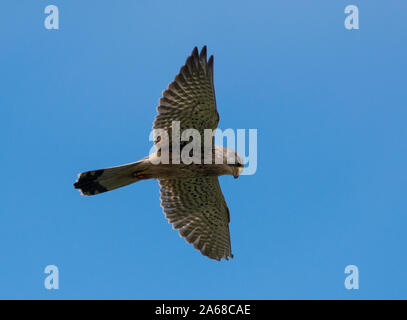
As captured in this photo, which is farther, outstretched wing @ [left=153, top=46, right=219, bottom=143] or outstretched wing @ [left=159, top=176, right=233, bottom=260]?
outstretched wing @ [left=159, top=176, right=233, bottom=260]

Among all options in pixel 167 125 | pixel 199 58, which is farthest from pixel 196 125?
pixel 199 58

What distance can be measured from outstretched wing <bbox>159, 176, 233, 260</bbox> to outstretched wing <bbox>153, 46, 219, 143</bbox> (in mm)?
1246

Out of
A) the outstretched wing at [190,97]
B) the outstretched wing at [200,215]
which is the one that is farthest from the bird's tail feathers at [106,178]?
the outstretched wing at [200,215]

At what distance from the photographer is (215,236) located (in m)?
9.31

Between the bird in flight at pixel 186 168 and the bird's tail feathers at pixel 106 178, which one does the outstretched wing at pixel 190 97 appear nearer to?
the bird in flight at pixel 186 168

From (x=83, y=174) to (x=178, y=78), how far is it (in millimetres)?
1954

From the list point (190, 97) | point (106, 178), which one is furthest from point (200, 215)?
point (190, 97)

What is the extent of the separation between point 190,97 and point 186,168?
110cm

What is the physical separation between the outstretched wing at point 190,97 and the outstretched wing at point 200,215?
125cm

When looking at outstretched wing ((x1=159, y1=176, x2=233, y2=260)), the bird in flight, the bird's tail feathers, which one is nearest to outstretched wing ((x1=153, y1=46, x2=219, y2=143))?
the bird in flight

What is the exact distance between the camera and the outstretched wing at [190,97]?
8.00m

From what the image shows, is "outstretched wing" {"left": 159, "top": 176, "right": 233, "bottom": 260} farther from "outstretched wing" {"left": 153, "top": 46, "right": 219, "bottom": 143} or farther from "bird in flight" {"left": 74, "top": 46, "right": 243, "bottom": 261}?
"outstretched wing" {"left": 153, "top": 46, "right": 219, "bottom": 143}

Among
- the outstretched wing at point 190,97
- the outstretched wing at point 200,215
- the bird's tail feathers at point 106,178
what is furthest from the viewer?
the outstretched wing at point 200,215

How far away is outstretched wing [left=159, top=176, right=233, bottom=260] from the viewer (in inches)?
356
